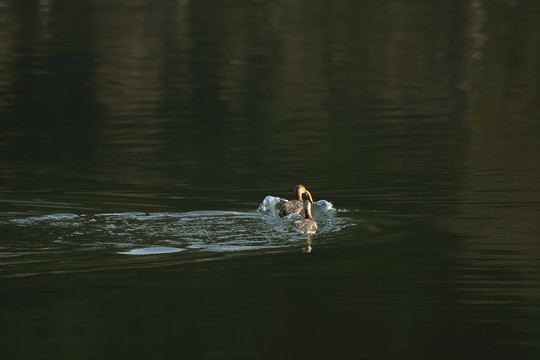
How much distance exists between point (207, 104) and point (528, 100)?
267 inches

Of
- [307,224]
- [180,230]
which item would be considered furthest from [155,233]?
[307,224]

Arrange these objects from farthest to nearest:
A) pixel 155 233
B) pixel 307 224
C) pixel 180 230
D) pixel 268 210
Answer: pixel 268 210 → pixel 307 224 → pixel 180 230 → pixel 155 233

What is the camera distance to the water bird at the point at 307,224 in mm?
11938

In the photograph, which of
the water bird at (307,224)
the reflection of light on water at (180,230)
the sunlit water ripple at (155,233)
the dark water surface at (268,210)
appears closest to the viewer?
the dark water surface at (268,210)

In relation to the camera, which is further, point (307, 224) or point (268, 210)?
point (268, 210)

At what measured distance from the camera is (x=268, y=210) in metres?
12.8

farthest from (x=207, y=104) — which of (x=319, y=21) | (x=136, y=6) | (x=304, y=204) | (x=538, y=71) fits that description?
(x=136, y=6)

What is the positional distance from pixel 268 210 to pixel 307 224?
3.09 feet

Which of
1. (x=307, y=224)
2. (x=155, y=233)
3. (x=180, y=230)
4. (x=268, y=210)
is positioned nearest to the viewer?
(x=155, y=233)

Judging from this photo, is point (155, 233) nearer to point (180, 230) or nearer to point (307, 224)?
point (180, 230)

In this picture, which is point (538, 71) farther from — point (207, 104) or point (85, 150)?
point (85, 150)

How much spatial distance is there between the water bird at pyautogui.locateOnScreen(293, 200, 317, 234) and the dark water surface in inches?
4.1

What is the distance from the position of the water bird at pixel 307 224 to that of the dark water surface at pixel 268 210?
0.11 m

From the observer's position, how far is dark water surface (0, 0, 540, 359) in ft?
29.6
